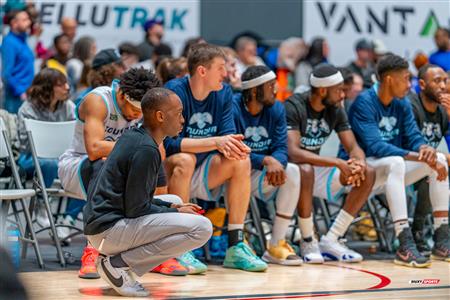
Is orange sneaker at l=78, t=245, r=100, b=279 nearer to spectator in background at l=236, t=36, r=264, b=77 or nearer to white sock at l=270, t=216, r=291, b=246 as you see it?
white sock at l=270, t=216, r=291, b=246

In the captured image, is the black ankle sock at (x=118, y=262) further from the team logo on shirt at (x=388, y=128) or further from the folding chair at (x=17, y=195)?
the team logo on shirt at (x=388, y=128)

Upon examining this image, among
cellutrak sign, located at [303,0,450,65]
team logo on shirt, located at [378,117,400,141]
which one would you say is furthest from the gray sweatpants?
cellutrak sign, located at [303,0,450,65]

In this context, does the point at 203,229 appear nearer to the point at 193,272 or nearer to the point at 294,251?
the point at 193,272

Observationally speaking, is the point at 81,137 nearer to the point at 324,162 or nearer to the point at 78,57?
the point at 324,162

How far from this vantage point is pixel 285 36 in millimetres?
11102

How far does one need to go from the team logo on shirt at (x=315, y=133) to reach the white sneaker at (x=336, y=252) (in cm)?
66

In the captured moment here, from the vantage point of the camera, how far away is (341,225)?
6664 mm

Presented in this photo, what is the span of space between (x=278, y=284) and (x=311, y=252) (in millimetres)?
1046

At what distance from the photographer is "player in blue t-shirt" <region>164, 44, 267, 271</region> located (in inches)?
233

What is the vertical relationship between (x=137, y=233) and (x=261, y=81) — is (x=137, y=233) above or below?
below

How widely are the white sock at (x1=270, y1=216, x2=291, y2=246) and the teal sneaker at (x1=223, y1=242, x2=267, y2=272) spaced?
366 mm

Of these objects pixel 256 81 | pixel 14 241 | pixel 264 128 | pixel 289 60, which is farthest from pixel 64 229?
pixel 289 60

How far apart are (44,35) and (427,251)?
488 centimetres

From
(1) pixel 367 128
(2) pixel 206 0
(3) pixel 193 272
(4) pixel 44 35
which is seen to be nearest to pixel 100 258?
(3) pixel 193 272
